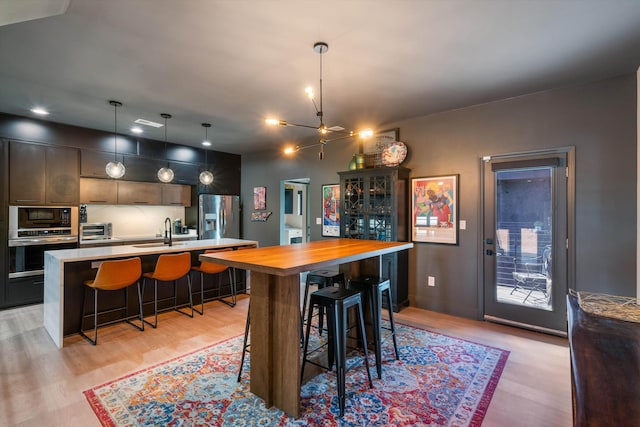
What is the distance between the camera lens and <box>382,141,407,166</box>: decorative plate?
4152 millimetres

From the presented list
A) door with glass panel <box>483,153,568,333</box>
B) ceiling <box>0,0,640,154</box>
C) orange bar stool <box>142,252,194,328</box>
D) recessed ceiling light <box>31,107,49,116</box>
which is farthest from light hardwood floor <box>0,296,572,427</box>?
recessed ceiling light <box>31,107,49,116</box>

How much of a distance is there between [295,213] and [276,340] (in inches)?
202

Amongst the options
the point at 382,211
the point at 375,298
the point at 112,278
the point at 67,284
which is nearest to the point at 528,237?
the point at 382,211

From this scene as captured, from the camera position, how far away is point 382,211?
13.5ft

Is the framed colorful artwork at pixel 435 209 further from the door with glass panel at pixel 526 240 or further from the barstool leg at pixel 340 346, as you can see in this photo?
the barstool leg at pixel 340 346

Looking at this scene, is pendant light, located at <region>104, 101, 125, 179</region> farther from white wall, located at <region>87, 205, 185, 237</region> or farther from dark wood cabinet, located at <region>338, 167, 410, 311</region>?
dark wood cabinet, located at <region>338, 167, 410, 311</region>

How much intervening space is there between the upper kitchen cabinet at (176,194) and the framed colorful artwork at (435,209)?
442 cm

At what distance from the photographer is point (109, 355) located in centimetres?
278

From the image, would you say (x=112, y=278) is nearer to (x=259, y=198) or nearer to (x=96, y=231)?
(x=96, y=231)

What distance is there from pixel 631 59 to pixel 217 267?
4.65 meters

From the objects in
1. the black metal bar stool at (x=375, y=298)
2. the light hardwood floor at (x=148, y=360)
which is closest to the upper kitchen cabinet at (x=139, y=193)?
the light hardwood floor at (x=148, y=360)

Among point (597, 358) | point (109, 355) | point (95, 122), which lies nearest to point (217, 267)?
point (109, 355)

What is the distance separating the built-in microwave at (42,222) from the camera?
415cm

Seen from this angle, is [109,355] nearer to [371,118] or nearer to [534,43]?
[371,118]
